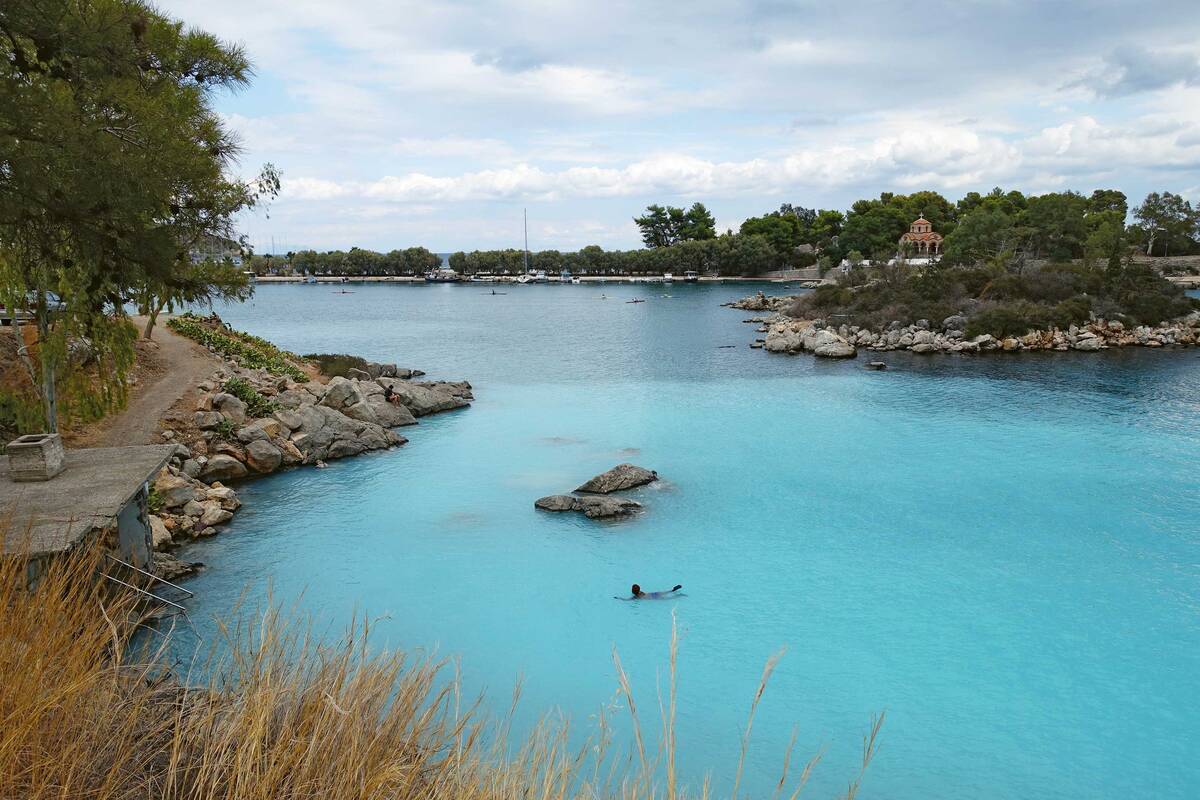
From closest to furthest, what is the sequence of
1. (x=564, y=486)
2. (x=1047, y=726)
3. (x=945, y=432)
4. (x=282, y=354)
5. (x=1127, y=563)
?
1. (x=1047, y=726)
2. (x=1127, y=563)
3. (x=564, y=486)
4. (x=945, y=432)
5. (x=282, y=354)

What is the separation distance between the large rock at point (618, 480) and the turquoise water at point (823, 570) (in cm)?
63

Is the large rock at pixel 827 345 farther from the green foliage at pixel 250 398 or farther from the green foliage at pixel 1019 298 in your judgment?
the green foliage at pixel 250 398

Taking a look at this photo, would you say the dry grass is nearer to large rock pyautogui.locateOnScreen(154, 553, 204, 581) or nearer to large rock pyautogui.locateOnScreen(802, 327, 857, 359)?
large rock pyautogui.locateOnScreen(154, 553, 204, 581)

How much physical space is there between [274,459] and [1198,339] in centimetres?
5565

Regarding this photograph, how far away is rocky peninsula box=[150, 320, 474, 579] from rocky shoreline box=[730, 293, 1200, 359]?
27.3 meters

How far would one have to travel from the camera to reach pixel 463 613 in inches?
576

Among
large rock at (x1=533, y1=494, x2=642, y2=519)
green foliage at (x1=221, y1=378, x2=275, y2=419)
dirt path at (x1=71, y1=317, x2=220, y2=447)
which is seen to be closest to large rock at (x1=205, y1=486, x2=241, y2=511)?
dirt path at (x1=71, y1=317, x2=220, y2=447)

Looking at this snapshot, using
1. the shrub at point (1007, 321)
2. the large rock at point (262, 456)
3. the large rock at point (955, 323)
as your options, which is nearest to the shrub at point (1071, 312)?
the shrub at point (1007, 321)

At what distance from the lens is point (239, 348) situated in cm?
3052

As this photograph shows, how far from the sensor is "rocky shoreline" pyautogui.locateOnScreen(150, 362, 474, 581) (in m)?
17.6

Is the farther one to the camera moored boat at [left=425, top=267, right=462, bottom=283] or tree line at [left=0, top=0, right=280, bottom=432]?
moored boat at [left=425, top=267, right=462, bottom=283]

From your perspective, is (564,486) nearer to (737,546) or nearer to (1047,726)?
(737,546)

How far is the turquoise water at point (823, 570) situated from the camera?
11.4m

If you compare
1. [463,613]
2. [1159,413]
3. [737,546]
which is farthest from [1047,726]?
[1159,413]
